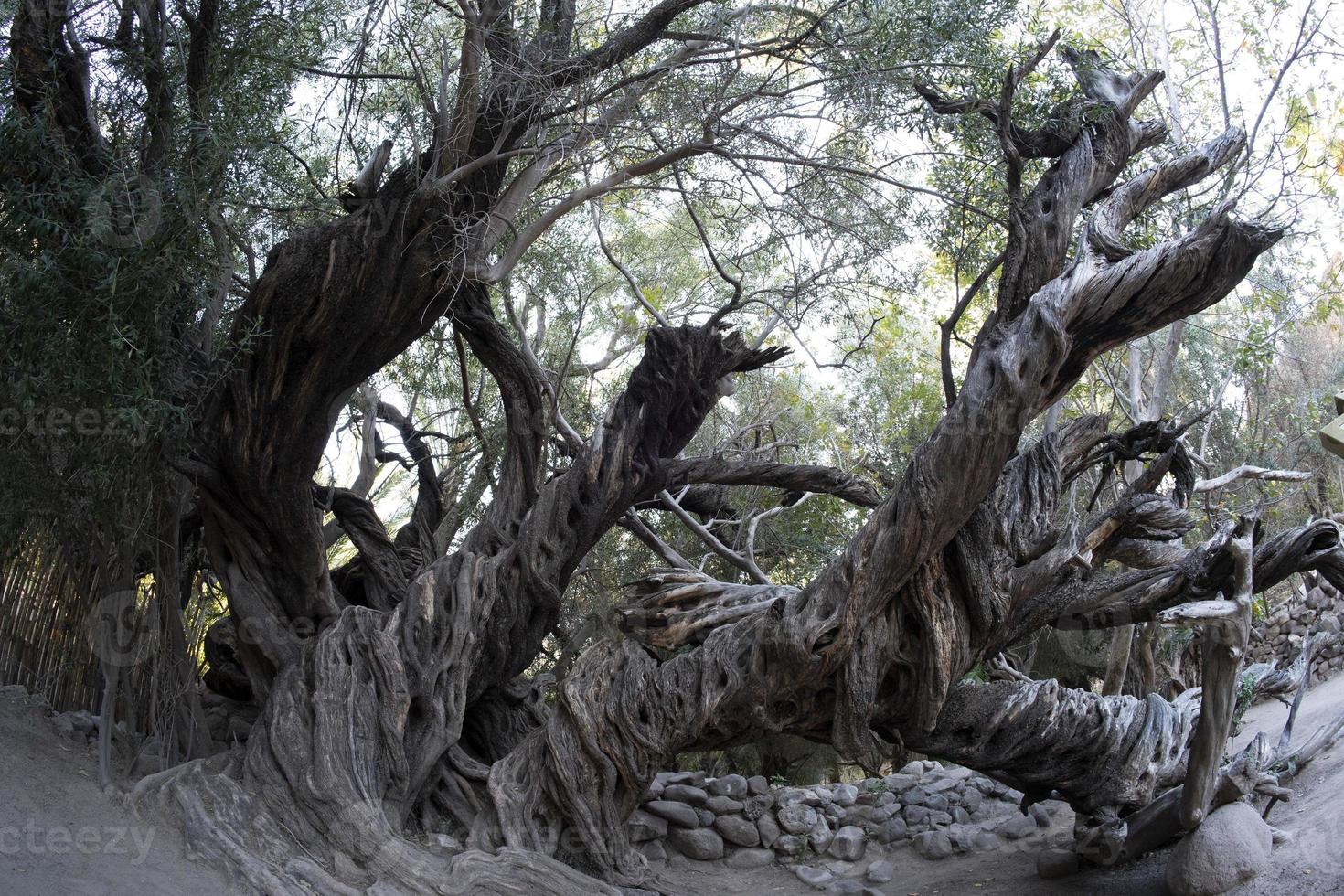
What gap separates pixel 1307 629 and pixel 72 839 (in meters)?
12.3

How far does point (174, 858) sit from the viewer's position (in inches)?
210

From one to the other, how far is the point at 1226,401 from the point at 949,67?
9.30 metres

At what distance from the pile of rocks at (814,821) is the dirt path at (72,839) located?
11.1ft

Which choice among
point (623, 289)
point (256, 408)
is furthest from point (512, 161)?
point (623, 289)

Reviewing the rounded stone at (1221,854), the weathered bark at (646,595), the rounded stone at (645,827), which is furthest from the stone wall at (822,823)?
the rounded stone at (1221,854)

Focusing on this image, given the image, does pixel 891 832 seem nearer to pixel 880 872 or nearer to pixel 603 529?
pixel 880 872

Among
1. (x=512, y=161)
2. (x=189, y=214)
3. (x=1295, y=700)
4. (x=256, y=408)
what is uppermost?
(x=512, y=161)

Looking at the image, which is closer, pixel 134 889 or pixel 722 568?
pixel 134 889

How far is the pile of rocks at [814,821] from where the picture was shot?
801 centimetres

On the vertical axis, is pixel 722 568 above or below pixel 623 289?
below

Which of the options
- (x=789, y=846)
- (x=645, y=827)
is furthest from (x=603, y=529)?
(x=789, y=846)

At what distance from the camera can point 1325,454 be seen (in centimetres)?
1353

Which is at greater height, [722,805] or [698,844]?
[722,805]

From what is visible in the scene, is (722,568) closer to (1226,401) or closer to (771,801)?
(771,801)
